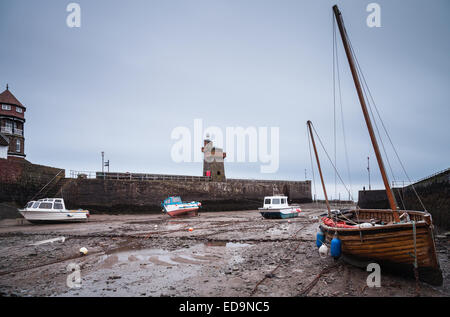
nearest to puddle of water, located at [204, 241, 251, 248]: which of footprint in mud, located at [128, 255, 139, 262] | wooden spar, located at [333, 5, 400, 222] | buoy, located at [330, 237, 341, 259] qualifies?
footprint in mud, located at [128, 255, 139, 262]

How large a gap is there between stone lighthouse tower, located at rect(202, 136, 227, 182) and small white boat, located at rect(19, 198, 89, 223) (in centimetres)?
2513

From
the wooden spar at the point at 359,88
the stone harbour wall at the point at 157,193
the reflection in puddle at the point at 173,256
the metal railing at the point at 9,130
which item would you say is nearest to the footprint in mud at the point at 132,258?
the reflection in puddle at the point at 173,256

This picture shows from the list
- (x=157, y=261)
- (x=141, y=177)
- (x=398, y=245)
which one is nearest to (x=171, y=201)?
(x=141, y=177)

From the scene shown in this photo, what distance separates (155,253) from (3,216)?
818 inches

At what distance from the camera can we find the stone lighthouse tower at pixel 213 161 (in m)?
45.4

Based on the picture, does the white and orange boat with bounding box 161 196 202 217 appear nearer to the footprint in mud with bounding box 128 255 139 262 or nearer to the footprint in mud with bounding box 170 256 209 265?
the footprint in mud with bounding box 128 255 139 262

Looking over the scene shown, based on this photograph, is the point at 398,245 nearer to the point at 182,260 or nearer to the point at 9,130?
the point at 182,260

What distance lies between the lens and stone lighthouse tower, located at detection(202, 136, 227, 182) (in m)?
45.4

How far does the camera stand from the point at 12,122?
36938 millimetres

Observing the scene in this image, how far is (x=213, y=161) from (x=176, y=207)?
18.8m
